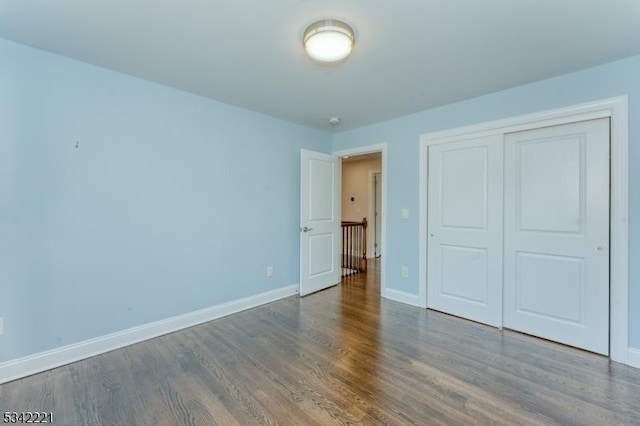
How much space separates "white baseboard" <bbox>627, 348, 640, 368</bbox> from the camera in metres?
2.16

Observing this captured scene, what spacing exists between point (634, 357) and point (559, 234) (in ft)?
3.36

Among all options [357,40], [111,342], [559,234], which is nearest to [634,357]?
[559,234]

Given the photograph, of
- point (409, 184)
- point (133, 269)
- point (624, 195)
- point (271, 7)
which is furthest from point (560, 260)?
point (133, 269)

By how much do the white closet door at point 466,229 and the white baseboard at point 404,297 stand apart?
13 cm

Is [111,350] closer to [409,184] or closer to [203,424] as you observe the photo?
[203,424]

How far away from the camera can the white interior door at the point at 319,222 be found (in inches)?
152

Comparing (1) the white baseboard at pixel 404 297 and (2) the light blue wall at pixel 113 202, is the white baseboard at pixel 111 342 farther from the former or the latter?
(1) the white baseboard at pixel 404 297

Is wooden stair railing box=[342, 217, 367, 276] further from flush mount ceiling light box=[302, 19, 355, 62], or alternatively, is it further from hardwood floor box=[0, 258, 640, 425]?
flush mount ceiling light box=[302, 19, 355, 62]

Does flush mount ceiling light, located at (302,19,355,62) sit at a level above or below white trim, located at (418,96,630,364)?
above

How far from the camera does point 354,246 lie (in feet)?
21.4

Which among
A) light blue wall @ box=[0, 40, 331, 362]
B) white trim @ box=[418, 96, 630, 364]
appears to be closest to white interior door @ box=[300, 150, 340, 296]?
light blue wall @ box=[0, 40, 331, 362]

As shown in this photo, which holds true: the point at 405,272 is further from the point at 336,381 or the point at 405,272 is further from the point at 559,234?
the point at 336,381

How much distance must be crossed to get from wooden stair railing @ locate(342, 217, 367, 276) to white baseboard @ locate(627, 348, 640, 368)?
3.64 m

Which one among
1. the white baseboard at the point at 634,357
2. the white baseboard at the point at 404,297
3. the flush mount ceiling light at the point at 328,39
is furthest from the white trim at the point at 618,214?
the flush mount ceiling light at the point at 328,39
